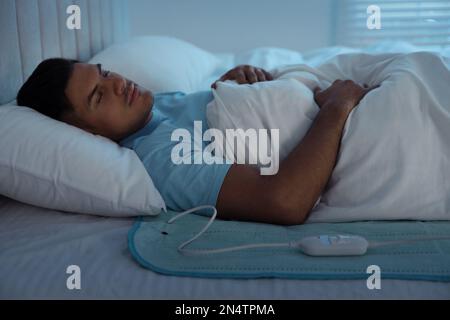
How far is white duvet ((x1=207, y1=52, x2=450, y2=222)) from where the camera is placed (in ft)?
2.79

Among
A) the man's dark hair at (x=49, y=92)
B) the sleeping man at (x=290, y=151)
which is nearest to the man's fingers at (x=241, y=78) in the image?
the sleeping man at (x=290, y=151)

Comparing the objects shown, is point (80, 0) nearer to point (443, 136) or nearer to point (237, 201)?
point (237, 201)

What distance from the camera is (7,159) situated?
33.9 inches

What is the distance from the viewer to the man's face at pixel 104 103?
102cm

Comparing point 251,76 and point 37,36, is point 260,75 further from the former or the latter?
point 37,36

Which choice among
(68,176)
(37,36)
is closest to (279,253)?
(68,176)

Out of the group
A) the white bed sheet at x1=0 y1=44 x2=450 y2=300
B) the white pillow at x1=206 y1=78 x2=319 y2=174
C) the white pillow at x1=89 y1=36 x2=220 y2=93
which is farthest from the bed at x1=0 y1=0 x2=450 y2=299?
the white pillow at x1=89 y1=36 x2=220 y2=93

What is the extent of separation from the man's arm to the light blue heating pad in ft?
0.08

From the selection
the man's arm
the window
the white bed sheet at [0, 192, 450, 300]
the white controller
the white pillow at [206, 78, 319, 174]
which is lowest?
the white bed sheet at [0, 192, 450, 300]

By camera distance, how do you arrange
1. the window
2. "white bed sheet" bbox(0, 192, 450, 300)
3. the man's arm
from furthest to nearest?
the window, the man's arm, "white bed sheet" bbox(0, 192, 450, 300)

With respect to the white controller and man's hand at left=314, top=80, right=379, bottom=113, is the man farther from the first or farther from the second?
the white controller

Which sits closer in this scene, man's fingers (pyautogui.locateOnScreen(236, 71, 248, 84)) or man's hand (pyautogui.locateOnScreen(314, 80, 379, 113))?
man's hand (pyautogui.locateOnScreen(314, 80, 379, 113))

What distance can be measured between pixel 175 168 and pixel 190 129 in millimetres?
169

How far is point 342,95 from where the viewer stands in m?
1.01
